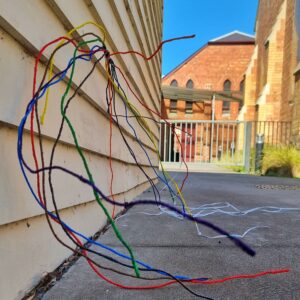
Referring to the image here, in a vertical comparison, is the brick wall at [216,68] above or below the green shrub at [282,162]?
above

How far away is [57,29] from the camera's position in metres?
1.08

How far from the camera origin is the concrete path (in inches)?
36.7

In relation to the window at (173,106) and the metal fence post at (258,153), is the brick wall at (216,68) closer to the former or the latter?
the window at (173,106)

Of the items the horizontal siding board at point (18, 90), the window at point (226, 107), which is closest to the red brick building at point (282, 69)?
the window at point (226, 107)

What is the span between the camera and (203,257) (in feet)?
4.08

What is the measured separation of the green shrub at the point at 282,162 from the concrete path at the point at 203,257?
218 inches

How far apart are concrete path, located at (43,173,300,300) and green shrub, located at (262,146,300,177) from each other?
18.1ft

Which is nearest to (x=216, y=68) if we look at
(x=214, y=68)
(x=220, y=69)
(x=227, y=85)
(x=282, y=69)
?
(x=214, y=68)

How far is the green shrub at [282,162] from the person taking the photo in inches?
284

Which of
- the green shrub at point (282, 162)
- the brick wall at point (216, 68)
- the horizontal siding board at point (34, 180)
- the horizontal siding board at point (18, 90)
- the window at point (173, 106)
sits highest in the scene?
the brick wall at point (216, 68)

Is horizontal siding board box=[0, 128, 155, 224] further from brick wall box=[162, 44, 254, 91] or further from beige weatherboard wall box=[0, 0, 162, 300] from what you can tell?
brick wall box=[162, 44, 254, 91]

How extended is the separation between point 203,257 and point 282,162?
268 inches

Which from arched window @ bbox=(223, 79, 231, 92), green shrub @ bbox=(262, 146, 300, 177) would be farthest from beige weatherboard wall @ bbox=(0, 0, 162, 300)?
arched window @ bbox=(223, 79, 231, 92)

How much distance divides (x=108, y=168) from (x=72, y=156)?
1.82 feet
